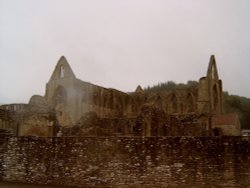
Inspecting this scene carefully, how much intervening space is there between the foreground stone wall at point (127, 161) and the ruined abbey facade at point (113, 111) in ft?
17.6

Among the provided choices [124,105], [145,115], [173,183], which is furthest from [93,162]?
[124,105]

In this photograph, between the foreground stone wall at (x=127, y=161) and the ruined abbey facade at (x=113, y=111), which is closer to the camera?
the foreground stone wall at (x=127, y=161)

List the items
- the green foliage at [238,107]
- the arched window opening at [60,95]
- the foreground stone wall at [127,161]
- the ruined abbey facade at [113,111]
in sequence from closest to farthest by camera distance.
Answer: the foreground stone wall at [127,161] < the ruined abbey facade at [113,111] < the arched window opening at [60,95] < the green foliage at [238,107]

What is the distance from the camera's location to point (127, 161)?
14508 mm

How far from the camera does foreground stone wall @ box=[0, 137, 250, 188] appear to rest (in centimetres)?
1323

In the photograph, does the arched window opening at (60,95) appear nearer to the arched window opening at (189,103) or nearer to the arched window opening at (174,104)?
the arched window opening at (174,104)

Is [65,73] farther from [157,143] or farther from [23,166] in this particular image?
[157,143]

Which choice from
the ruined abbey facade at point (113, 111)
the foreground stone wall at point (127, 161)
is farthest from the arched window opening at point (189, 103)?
the foreground stone wall at point (127, 161)

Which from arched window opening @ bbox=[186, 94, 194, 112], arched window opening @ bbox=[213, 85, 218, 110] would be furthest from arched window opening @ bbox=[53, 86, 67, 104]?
arched window opening @ bbox=[213, 85, 218, 110]

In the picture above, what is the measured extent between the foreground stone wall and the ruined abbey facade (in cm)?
537

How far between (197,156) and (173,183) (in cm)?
138

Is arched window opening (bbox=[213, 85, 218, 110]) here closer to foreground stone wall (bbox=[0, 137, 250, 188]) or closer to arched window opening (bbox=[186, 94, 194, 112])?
arched window opening (bbox=[186, 94, 194, 112])

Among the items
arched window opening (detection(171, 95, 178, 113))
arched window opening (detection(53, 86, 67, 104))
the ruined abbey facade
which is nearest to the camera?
the ruined abbey facade

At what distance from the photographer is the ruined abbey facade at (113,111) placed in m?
22.0
